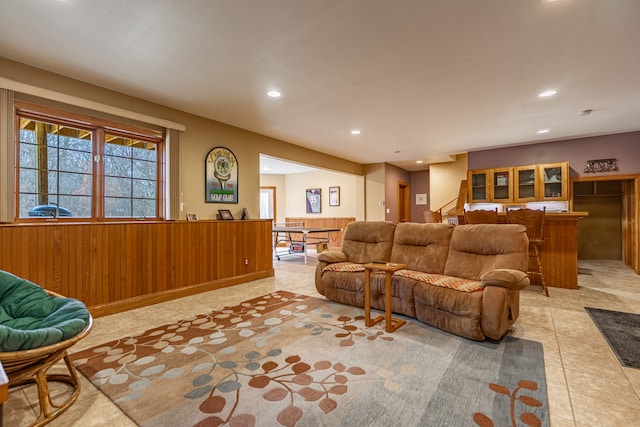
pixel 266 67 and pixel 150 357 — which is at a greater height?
pixel 266 67

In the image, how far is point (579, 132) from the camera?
17.3ft

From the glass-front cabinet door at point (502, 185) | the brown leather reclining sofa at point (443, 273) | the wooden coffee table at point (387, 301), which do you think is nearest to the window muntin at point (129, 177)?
the brown leather reclining sofa at point (443, 273)

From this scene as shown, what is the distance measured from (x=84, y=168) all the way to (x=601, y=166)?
26.5ft

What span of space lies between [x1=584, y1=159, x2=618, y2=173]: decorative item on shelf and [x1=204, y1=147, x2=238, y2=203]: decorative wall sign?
6.41 meters

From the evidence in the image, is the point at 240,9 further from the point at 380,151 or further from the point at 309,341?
the point at 380,151

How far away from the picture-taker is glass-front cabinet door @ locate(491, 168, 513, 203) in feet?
20.0

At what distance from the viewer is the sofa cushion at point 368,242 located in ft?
11.9

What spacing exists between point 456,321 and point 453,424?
1.12 meters

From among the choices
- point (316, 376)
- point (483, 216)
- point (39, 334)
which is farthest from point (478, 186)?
point (39, 334)

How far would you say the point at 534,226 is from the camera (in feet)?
13.1

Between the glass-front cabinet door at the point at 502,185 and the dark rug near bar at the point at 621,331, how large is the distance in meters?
3.40

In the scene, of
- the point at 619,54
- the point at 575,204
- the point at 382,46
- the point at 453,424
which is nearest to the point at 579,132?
the point at 575,204

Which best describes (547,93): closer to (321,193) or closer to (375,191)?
(375,191)

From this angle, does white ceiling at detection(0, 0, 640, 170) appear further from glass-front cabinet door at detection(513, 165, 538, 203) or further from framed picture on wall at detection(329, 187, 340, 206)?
framed picture on wall at detection(329, 187, 340, 206)
